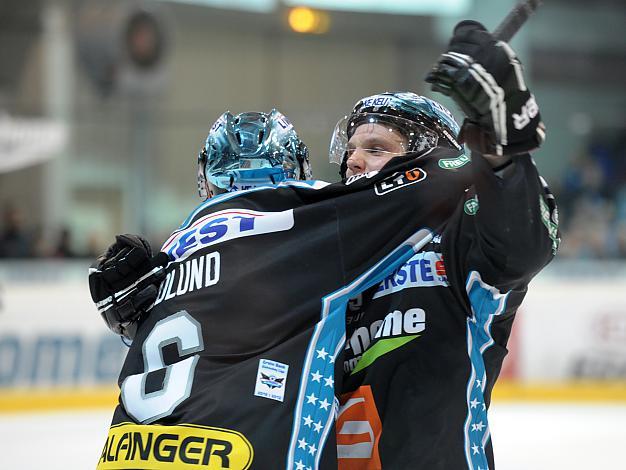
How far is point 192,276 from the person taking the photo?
1.68 meters

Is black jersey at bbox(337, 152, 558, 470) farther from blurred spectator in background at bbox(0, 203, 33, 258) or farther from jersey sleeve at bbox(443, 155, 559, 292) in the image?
blurred spectator in background at bbox(0, 203, 33, 258)

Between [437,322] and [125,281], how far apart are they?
600 mm

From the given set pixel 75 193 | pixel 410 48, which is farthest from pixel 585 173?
pixel 75 193

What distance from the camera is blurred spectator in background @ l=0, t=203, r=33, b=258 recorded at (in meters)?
7.77

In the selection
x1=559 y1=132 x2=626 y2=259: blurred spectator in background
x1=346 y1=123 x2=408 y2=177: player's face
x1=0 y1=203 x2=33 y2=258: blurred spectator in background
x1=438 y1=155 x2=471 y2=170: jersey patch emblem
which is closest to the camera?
x1=438 y1=155 x2=471 y2=170: jersey patch emblem

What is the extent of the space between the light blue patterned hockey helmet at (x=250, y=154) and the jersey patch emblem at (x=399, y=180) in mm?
240

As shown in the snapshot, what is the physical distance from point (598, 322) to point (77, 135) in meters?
5.24

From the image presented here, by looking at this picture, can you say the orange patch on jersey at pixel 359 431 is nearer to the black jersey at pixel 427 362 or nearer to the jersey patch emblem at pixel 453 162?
the black jersey at pixel 427 362

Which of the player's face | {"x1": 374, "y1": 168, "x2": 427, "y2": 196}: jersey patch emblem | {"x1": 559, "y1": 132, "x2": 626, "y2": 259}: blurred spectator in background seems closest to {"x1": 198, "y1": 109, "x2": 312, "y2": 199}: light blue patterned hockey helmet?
the player's face

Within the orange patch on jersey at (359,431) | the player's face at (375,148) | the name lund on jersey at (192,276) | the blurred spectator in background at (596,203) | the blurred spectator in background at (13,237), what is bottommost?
the orange patch on jersey at (359,431)

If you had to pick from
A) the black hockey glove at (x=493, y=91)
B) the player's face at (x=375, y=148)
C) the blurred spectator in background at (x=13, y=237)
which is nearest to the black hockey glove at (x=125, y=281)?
the player's face at (x=375, y=148)

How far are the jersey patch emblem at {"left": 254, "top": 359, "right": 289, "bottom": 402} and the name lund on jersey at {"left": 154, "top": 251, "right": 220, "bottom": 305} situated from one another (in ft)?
0.58

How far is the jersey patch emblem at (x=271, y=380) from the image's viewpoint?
1562 millimetres

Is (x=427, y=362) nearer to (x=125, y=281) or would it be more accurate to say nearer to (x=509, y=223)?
(x=509, y=223)
